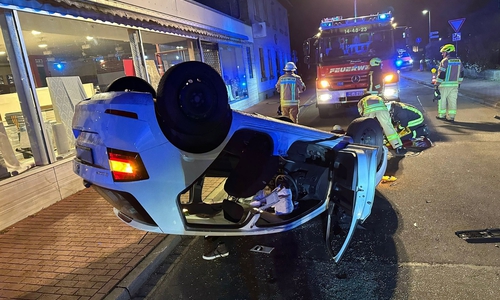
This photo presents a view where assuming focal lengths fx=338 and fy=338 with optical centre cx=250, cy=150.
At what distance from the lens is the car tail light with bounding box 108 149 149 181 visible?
2.47 meters

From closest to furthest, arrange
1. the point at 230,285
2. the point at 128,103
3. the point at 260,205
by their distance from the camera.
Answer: the point at 128,103
the point at 230,285
the point at 260,205

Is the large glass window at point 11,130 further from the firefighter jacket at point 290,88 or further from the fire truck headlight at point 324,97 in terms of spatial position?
the fire truck headlight at point 324,97

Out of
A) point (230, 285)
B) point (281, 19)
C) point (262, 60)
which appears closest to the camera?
point (230, 285)

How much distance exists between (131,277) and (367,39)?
9.45 m

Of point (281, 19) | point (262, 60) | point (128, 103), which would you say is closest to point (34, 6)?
point (128, 103)

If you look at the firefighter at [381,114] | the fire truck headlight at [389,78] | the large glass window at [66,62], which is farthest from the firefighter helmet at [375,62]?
the large glass window at [66,62]

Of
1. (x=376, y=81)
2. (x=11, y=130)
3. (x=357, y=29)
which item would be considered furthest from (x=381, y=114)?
(x=11, y=130)

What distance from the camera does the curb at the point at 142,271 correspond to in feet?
9.64

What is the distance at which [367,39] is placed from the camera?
10070mm

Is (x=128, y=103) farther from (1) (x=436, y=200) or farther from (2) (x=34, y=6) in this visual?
(2) (x=34, y=6)

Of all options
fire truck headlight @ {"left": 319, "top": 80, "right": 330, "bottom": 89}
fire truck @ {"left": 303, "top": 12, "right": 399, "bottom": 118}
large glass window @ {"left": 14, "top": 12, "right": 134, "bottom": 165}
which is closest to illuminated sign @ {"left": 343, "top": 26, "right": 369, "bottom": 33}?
fire truck @ {"left": 303, "top": 12, "right": 399, "bottom": 118}

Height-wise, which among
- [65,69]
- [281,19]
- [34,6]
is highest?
[281,19]

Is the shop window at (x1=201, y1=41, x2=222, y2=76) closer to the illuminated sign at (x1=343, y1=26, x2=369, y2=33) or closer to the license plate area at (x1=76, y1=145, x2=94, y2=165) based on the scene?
the illuminated sign at (x1=343, y1=26, x2=369, y2=33)

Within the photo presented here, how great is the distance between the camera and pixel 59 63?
7.38m
